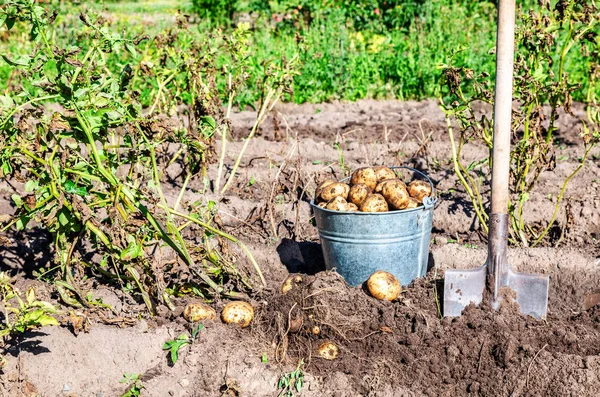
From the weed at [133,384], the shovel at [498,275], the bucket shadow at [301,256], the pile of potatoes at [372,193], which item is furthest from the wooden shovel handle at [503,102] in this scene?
the weed at [133,384]

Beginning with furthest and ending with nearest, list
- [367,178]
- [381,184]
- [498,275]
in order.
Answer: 1. [367,178]
2. [381,184]
3. [498,275]

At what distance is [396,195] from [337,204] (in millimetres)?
290

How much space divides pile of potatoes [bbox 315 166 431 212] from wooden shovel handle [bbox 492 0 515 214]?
0.42 meters

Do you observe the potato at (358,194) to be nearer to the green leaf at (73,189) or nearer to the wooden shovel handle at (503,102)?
the wooden shovel handle at (503,102)

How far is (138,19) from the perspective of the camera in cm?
1215

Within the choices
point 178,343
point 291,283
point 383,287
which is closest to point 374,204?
point 383,287

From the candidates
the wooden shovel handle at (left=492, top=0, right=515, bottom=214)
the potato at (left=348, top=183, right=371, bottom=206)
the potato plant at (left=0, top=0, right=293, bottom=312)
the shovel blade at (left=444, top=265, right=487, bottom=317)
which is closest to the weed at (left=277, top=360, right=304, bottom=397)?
the potato plant at (left=0, top=0, right=293, bottom=312)

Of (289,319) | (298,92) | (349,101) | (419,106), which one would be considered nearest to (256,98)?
(298,92)

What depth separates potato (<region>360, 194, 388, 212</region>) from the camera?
11.1 feet

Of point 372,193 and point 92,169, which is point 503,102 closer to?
point 372,193

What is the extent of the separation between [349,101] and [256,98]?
38.5 inches

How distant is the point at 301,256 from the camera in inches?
160

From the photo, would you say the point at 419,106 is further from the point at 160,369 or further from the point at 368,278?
the point at 160,369

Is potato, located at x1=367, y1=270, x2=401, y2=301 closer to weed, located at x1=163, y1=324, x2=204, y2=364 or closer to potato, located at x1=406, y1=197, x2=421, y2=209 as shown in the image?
potato, located at x1=406, y1=197, x2=421, y2=209
